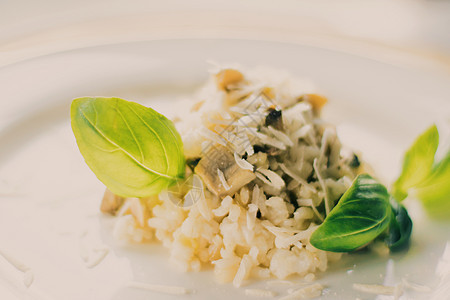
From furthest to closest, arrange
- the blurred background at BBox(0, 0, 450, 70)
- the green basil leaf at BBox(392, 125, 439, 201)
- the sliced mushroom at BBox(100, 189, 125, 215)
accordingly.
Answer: the blurred background at BBox(0, 0, 450, 70), the sliced mushroom at BBox(100, 189, 125, 215), the green basil leaf at BBox(392, 125, 439, 201)

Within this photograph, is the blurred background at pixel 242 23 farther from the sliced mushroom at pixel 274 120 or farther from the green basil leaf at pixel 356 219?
the green basil leaf at pixel 356 219

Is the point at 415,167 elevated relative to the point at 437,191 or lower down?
elevated

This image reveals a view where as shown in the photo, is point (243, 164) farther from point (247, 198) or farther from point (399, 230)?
point (399, 230)

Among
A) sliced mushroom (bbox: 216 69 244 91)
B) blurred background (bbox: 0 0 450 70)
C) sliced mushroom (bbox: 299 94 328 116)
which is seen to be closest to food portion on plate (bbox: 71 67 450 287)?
sliced mushroom (bbox: 216 69 244 91)

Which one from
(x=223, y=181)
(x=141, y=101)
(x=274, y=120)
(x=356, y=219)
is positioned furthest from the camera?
(x=141, y=101)

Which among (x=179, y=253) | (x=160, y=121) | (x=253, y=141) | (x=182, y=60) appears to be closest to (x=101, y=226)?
(x=179, y=253)

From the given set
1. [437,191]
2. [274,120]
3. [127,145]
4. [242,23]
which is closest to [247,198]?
[274,120]

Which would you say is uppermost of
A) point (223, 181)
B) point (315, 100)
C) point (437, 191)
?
point (315, 100)

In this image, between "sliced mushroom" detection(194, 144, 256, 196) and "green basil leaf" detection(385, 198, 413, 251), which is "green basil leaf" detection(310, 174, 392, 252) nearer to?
"green basil leaf" detection(385, 198, 413, 251)
